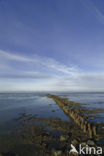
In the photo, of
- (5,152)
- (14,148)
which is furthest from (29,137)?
(5,152)

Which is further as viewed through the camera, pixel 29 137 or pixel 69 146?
pixel 29 137

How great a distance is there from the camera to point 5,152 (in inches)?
291

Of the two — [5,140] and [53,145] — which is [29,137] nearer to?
[5,140]

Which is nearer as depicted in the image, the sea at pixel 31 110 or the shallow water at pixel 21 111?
the shallow water at pixel 21 111

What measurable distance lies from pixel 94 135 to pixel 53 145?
4.96m

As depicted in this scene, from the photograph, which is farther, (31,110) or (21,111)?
(31,110)

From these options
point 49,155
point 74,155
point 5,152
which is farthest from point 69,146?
point 5,152

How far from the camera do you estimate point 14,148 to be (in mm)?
7953

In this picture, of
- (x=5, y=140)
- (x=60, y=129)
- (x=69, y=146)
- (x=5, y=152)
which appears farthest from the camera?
(x=60, y=129)

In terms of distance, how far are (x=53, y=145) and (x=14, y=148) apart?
11.3ft

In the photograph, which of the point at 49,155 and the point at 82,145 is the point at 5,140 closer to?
the point at 49,155

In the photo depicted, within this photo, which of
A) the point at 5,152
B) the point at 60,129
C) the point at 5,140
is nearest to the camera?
the point at 5,152

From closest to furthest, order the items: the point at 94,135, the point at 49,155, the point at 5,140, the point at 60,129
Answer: the point at 49,155 → the point at 5,140 → the point at 94,135 → the point at 60,129

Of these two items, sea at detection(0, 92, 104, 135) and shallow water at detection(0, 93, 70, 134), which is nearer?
shallow water at detection(0, 93, 70, 134)
